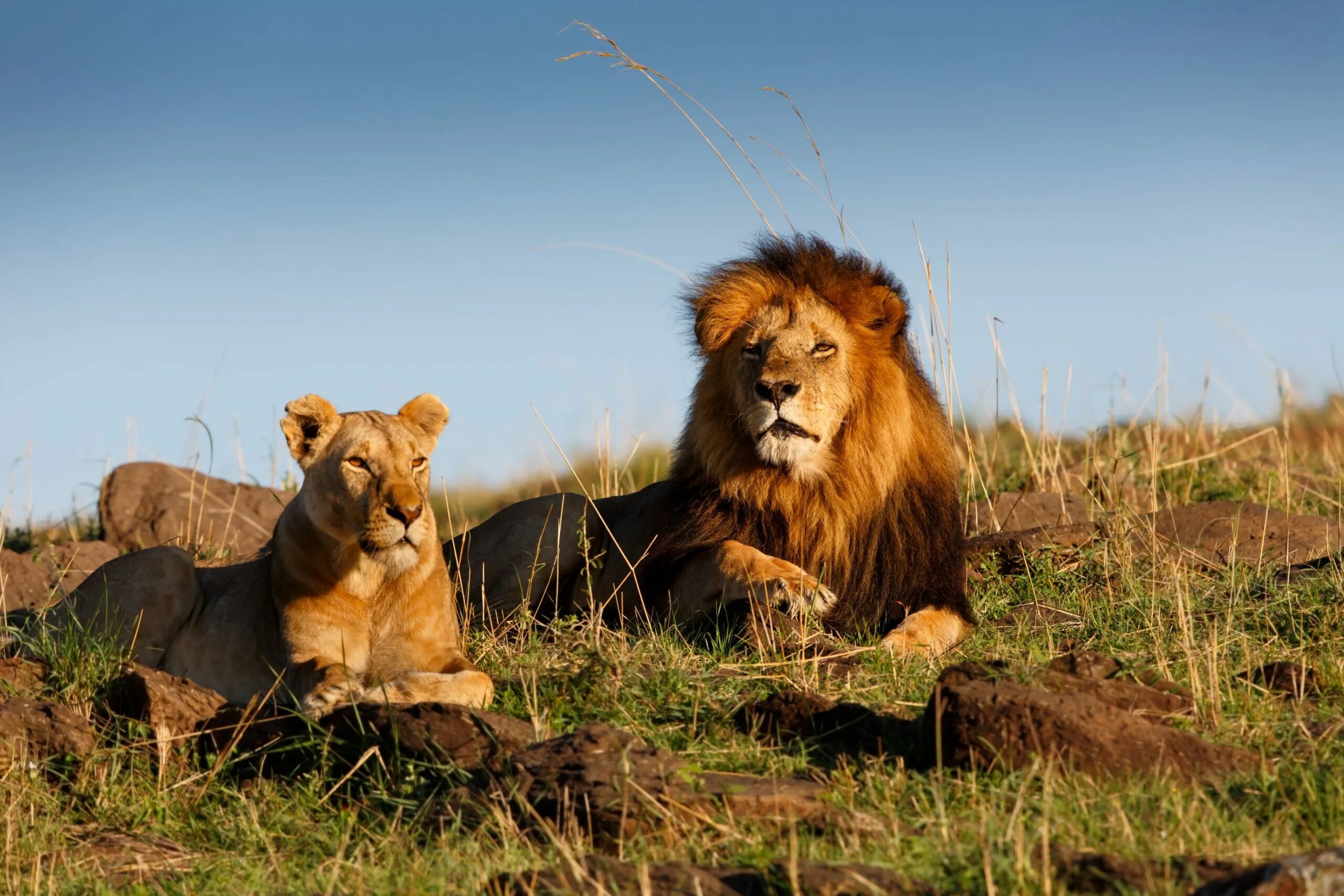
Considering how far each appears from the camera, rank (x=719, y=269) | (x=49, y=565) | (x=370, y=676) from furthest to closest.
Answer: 1. (x=49, y=565)
2. (x=719, y=269)
3. (x=370, y=676)

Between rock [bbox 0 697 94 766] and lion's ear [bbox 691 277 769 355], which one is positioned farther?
lion's ear [bbox 691 277 769 355]

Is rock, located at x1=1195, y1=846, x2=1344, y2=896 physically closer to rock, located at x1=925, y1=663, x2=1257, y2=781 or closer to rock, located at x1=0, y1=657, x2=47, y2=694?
rock, located at x1=925, y1=663, x2=1257, y2=781

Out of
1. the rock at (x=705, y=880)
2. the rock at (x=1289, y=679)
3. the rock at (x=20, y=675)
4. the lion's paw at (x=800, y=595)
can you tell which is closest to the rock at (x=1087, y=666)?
the rock at (x=1289, y=679)

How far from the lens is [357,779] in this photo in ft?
13.2

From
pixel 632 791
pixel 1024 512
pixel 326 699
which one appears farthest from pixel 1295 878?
pixel 1024 512

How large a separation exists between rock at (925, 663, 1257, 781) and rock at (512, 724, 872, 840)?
42 centimetres

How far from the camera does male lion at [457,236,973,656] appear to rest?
5609mm

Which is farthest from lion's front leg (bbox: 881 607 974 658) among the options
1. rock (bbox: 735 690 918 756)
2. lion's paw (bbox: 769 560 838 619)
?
rock (bbox: 735 690 918 756)

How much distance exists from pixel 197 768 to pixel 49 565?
4.41 meters

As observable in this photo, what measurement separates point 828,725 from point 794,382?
69.4 inches

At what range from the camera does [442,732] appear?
3992 mm

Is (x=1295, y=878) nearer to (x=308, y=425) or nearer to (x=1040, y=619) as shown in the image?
(x=1040, y=619)

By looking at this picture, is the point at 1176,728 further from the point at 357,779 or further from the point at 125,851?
the point at 125,851

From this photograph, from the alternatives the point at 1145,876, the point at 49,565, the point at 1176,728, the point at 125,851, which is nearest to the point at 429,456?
the point at 125,851
